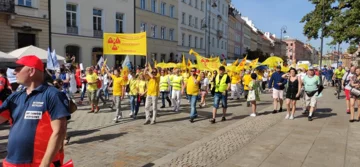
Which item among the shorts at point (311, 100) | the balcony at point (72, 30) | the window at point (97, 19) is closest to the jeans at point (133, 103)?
the shorts at point (311, 100)

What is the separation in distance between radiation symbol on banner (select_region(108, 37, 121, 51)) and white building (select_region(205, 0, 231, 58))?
36.9m

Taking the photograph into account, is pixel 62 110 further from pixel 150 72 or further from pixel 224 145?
pixel 150 72

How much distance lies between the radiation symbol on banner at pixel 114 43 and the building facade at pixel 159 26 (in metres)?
18.2

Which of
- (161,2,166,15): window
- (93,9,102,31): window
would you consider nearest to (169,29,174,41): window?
(161,2,166,15): window

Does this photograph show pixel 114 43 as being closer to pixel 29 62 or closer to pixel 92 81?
pixel 92 81

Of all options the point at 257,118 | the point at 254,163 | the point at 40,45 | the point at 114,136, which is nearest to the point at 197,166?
the point at 254,163

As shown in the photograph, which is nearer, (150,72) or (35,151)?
(35,151)

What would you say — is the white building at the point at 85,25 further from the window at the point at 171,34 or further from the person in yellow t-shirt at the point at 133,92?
the person in yellow t-shirt at the point at 133,92

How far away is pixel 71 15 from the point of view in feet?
83.1

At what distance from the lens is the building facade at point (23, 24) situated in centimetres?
2000

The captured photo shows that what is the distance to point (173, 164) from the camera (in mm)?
5516

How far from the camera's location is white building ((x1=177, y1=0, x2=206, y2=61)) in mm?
41469

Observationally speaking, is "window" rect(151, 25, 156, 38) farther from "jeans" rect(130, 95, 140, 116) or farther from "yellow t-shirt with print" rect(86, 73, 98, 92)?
"jeans" rect(130, 95, 140, 116)

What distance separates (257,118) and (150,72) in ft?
12.9
